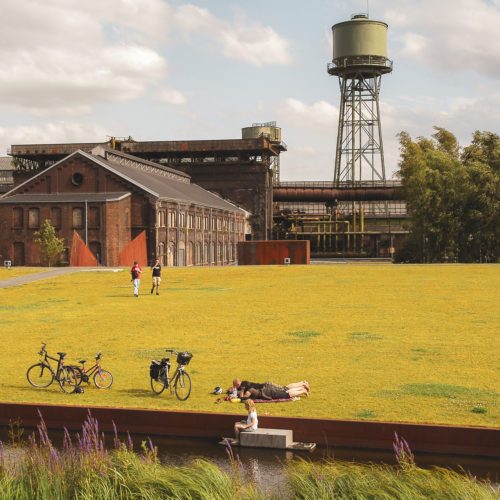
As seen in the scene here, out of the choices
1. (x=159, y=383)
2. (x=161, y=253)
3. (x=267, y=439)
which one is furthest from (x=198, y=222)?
(x=267, y=439)

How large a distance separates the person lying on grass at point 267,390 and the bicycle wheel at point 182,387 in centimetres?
99

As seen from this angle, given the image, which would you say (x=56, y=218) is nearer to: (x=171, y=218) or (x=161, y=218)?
(x=161, y=218)

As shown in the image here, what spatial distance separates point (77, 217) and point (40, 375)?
49.4m

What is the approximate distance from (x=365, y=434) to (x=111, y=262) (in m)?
53.5

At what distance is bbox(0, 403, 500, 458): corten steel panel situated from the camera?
531 inches

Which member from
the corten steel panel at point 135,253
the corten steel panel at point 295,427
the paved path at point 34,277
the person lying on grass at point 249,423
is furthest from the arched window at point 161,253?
the person lying on grass at point 249,423

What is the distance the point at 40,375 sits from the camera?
58.9ft

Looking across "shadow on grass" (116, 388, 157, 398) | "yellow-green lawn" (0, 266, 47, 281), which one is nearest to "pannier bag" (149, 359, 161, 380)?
"shadow on grass" (116, 388, 157, 398)

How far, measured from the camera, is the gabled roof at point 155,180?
222 feet

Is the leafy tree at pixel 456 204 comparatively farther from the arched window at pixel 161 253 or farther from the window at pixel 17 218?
the window at pixel 17 218

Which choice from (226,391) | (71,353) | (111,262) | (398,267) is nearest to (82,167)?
(111,262)

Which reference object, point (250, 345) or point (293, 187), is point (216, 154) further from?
point (250, 345)

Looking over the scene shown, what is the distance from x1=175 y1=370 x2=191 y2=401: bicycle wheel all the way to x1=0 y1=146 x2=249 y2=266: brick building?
47977 millimetres

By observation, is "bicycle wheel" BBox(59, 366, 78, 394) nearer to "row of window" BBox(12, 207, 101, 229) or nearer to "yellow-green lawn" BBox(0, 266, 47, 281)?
"yellow-green lawn" BBox(0, 266, 47, 281)
